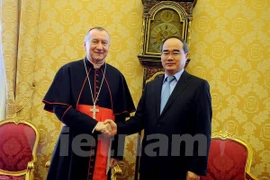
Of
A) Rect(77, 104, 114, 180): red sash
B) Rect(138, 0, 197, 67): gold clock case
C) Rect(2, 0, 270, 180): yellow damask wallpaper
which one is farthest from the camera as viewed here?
Rect(2, 0, 270, 180): yellow damask wallpaper

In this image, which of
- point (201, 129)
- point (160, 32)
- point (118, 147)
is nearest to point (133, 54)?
point (160, 32)

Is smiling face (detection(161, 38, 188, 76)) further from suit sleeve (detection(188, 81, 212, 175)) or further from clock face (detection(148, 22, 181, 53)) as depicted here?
clock face (detection(148, 22, 181, 53))

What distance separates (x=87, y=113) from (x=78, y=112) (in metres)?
0.07

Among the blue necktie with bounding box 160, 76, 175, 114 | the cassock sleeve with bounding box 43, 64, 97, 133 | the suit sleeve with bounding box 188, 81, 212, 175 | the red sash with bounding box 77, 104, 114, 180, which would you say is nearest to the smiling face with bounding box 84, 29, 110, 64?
the cassock sleeve with bounding box 43, 64, 97, 133

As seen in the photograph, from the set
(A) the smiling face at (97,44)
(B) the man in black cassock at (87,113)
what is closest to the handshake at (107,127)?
(B) the man in black cassock at (87,113)

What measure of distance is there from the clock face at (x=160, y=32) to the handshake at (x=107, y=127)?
1226 mm

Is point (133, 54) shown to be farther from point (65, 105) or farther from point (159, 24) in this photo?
point (65, 105)

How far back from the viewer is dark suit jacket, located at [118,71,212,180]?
173cm

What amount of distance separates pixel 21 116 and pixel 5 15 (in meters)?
1.01

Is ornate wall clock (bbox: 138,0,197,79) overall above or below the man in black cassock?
above

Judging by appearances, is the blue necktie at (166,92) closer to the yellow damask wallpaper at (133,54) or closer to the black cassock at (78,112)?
the black cassock at (78,112)

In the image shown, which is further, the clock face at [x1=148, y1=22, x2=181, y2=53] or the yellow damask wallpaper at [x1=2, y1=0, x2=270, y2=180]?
the yellow damask wallpaper at [x1=2, y1=0, x2=270, y2=180]

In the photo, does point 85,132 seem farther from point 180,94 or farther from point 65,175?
point 180,94

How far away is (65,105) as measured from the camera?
178 cm
